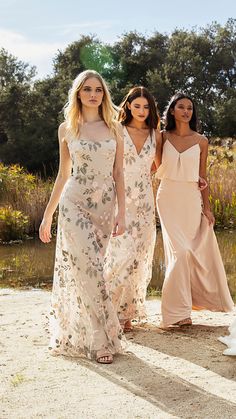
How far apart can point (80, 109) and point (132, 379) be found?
1.93m

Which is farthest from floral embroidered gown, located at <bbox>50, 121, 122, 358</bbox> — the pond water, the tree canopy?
the tree canopy

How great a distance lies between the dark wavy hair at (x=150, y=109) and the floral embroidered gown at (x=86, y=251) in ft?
2.52

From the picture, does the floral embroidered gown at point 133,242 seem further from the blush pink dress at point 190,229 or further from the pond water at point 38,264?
the pond water at point 38,264

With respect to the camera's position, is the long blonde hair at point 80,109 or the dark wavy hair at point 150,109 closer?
the long blonde hair at point 80,109

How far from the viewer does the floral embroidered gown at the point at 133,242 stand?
5293 millimetres

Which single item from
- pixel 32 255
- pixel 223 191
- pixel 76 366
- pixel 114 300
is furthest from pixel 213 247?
pixel 223 191

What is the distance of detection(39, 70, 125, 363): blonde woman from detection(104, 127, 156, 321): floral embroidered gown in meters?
0.59

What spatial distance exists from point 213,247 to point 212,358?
4.13ft

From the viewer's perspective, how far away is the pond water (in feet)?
27.7

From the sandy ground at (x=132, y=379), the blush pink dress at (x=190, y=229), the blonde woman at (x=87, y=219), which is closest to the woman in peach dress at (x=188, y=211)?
the blush pink dress at (x=190, y=229)

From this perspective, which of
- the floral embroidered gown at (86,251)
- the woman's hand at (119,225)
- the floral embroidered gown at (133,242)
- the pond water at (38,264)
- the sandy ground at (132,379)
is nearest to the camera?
the sandy ground at (132,379)

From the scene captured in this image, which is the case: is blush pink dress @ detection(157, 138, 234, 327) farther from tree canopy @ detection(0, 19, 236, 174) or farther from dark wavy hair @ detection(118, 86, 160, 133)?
tree canopy @ detection(0, 19, 236, 174)

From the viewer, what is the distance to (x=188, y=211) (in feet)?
17.9

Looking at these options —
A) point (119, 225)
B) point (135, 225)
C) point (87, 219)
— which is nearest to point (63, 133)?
point (87, 219)
